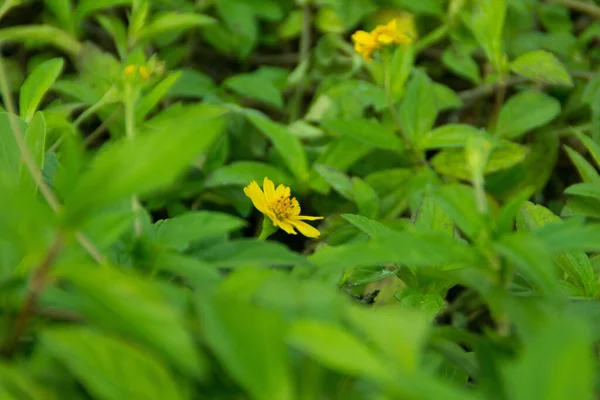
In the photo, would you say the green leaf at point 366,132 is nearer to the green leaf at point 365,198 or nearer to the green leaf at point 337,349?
the green leaf at point 365,198

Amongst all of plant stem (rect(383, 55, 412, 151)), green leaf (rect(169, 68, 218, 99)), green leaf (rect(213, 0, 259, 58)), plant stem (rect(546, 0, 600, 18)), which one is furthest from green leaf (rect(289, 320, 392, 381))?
plant stem (rect(546, 0, 600, 18))

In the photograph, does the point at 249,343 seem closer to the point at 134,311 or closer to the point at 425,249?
the point at 134,311

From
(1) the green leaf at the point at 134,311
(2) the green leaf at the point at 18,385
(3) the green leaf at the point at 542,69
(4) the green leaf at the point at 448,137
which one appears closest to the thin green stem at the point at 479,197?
(1) the green leaf at the point at 134,311

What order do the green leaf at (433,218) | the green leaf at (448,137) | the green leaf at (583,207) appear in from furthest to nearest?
the green leaf at (448,137) → the green leaf at (583,207) → the green leaf at (433,218)

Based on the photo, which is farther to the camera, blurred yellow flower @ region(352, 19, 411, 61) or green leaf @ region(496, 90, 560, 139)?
green leaf @ region(496, 90, 560, 139)

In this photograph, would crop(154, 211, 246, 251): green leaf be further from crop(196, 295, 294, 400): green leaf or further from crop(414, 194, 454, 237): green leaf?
crop(414, 194, 454, 237): green leaf

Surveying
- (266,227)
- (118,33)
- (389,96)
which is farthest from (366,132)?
(118,33)
